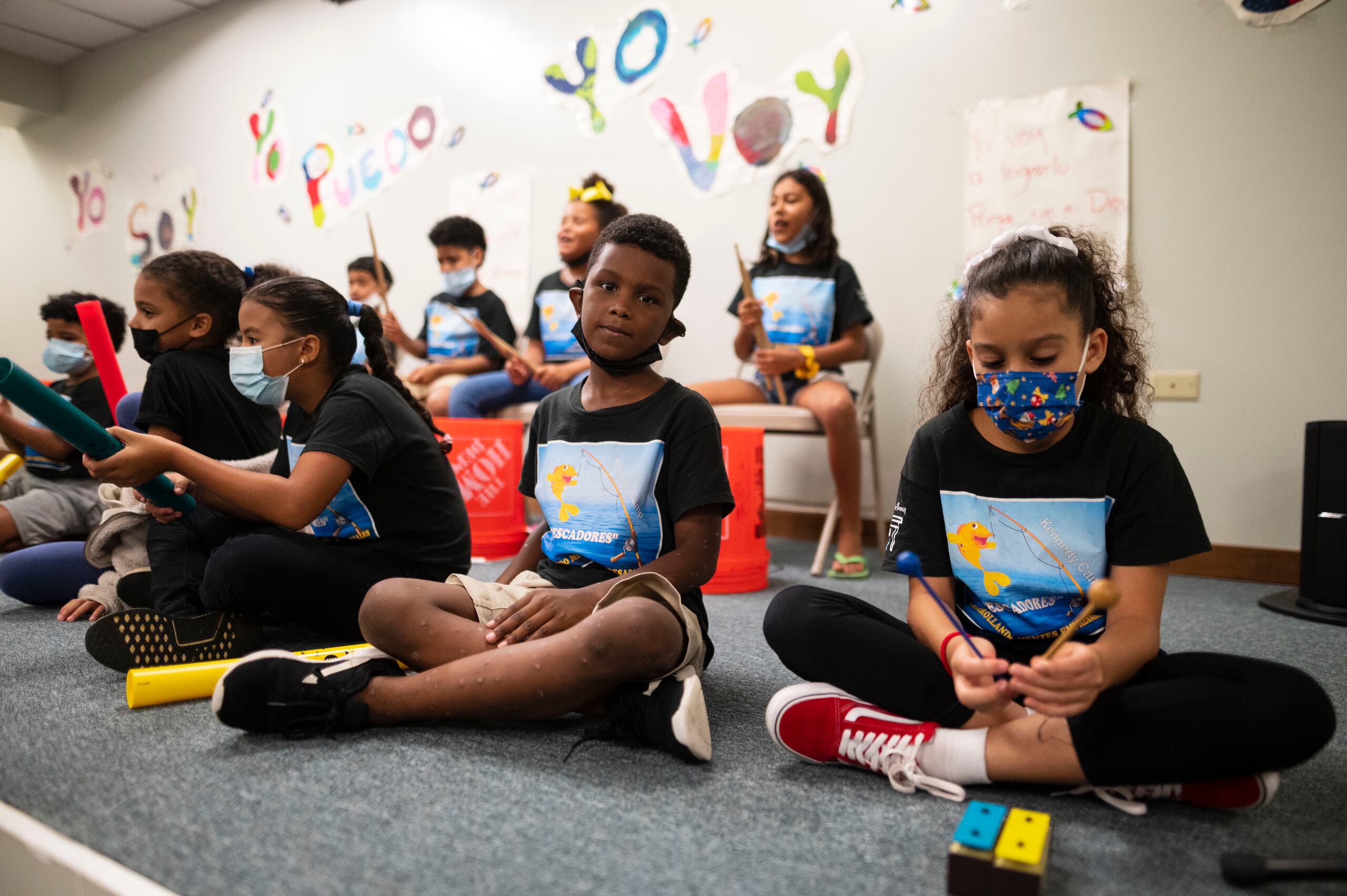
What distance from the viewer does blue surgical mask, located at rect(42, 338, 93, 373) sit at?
2195mm

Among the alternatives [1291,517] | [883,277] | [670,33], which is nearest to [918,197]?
[883,277]

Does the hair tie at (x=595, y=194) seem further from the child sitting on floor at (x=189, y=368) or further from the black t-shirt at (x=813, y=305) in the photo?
the child sitting on floor at (x=189, y=368)

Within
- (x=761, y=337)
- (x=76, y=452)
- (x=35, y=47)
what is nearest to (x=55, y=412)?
(x=76, y=452)

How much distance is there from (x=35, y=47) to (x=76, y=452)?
4131 mm

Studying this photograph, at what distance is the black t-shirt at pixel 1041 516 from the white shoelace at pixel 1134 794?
17 centimetres

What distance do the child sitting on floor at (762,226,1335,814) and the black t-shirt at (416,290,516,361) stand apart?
2145 millimetres

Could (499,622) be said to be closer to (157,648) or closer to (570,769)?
(570,769)

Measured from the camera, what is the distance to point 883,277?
8.82ft

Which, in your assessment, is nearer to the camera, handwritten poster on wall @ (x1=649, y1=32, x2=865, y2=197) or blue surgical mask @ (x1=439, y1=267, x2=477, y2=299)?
handwritten poster on wall @ (x1=649, y1=32, x2=865, y2=197)

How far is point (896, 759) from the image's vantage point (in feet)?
3.08

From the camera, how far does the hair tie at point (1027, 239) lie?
0.99 meters

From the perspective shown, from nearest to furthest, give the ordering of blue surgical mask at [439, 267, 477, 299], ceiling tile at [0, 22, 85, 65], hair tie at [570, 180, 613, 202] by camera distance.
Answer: hair tie at [570, 180, 613, 202] < blue surgical mask at [439, 267, 477, 299] < ceiling tile at [0, 22, 85, 65]

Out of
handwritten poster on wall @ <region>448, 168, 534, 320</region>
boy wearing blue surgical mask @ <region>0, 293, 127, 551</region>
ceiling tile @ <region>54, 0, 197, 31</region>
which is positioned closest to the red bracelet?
boy wearing blue surgical mask @ <region>0, 293, 127, 551</region>

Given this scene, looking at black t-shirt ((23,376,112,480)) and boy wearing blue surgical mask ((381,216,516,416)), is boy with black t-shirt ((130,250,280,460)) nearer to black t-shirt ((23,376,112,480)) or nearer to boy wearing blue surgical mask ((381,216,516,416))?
black t-shirt ((23,376,112,480))
